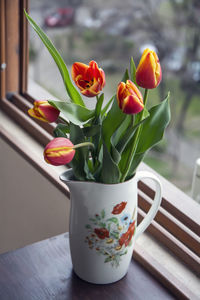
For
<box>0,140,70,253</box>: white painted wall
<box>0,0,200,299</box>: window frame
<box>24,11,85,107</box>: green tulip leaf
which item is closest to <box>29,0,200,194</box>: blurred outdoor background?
<box>0,0,200,299</box>: window frame

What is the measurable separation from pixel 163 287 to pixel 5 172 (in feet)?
2.35

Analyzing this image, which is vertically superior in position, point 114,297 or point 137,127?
point 137,127

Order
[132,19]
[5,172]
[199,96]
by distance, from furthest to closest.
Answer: [132,19] < [199,96] < [5,172]

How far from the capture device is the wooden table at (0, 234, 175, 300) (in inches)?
26.6

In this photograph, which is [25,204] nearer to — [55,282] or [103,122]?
[55,282]

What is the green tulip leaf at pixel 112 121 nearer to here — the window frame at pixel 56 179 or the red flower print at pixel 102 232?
the red flower print at pixel 102 232

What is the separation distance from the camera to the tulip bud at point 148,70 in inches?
20.4

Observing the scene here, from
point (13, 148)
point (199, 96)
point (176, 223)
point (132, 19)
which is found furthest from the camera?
point (132, 19)

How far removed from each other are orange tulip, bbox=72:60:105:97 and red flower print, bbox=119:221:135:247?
22cm

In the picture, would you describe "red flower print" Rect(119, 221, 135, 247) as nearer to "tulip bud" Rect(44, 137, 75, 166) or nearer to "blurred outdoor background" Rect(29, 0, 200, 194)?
"tulip bud" Rect(44, 137, 75, 166)

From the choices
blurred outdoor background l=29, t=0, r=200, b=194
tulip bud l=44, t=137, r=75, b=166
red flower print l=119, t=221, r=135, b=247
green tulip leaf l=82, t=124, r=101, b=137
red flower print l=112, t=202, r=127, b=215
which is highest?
tulip bud l=44, t=137, r=75, b=166

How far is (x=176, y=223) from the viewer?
2.66 ft

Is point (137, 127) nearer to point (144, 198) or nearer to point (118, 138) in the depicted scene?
point (118, 138)

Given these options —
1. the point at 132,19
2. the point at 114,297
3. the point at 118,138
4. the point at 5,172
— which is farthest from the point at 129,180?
the point at 132,19
